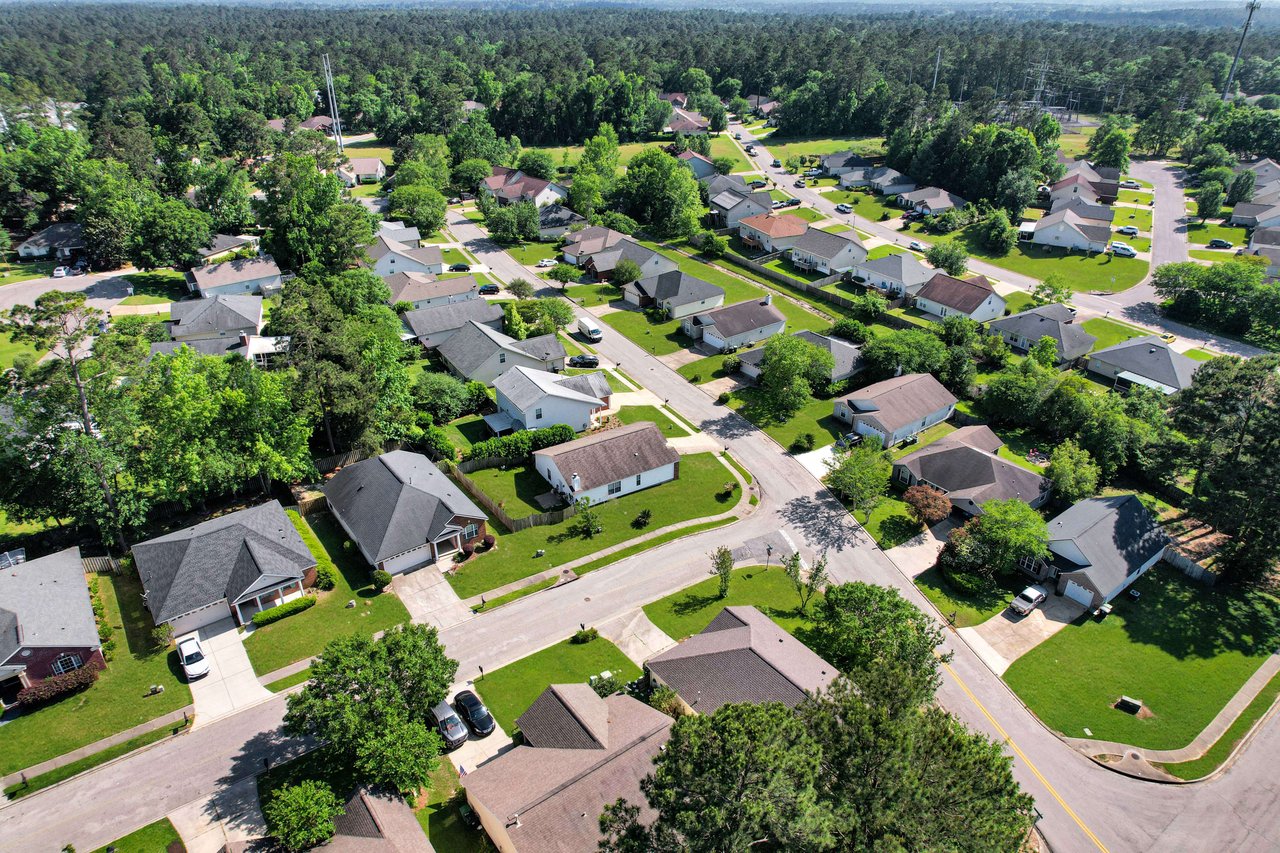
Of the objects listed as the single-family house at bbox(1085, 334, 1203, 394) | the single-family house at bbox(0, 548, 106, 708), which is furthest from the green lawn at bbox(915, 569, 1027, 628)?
the single-family house at bbox(0, 548, 106, 708)

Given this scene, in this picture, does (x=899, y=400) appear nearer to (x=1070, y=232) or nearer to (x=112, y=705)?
(x=112, y=705)

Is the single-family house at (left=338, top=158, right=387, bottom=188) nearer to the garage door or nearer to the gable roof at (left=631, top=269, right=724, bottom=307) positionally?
the gable roof at (left=631, top=269, right=724, bottom=307)

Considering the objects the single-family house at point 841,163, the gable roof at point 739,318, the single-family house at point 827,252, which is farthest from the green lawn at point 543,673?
the single-family house at point 841,163

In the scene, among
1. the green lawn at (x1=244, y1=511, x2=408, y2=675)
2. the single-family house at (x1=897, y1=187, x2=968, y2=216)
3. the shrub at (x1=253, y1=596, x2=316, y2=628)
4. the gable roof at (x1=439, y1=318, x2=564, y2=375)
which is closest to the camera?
the green lawn at (x1=244, y1=511, x2=408, y2=675)

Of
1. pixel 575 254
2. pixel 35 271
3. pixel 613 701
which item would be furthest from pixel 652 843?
pixel 35 271

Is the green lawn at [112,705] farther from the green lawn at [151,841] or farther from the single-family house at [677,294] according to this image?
the single-family house at [677,294]

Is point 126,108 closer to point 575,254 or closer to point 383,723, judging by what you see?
point 575,254
